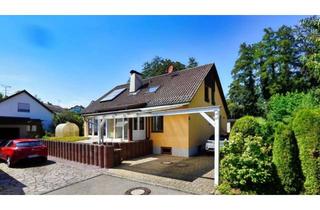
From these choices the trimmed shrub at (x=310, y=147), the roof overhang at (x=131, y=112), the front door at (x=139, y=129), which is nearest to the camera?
the trimmed shrub at (x=310, y=147)

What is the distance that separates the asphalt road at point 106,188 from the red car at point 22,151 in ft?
17.5

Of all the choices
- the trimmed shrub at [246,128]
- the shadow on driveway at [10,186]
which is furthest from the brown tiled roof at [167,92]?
the shadow on driveway at [10,186]

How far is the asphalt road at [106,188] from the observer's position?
6.73 meters

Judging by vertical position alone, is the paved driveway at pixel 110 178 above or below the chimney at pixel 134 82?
below

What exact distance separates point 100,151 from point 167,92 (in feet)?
23.0

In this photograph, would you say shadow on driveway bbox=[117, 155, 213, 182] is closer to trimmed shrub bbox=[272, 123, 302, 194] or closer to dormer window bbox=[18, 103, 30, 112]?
trimmed shrub bbox=[272, 123, 302, 194]

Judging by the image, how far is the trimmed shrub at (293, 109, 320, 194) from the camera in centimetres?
577

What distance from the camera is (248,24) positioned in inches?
363

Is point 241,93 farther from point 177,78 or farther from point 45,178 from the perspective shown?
point 45,178

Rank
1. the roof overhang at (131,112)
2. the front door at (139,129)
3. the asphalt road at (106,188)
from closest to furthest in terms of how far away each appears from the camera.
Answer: the asphalt road at (106,188), the roof overhang at (131,112), the front door at (139,129)

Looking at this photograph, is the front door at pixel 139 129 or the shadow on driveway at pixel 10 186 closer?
the shadow on driveway at pixel 10 186

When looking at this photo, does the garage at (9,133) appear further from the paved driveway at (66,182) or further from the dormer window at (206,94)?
the dormer window at (206,94)
